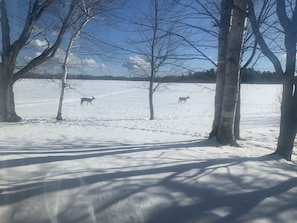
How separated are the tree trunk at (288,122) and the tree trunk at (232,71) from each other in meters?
1.05

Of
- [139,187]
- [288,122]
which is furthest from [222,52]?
[139,187]

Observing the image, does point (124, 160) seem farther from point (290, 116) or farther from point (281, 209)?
point (290, 116)

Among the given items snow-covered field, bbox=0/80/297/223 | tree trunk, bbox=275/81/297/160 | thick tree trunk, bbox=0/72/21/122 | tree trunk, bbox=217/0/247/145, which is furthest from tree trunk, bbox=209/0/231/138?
thick tree trunk, bbox=0/72/21/122

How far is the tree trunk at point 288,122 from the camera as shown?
532 cm

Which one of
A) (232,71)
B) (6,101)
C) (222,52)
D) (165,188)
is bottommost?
(165,188)

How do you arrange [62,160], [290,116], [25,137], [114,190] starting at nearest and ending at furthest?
[114,190] < [62,160] < [290,116] < [25,137]

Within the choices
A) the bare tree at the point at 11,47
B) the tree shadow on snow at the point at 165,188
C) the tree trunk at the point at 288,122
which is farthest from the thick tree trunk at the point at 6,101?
the tree trunk at the point at 288,122

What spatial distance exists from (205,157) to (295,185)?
4.92 feet

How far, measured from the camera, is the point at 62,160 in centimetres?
395

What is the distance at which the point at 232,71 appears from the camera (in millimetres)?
5949

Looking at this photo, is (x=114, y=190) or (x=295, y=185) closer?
(x=114, y=190)

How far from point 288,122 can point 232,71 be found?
5.30 feet

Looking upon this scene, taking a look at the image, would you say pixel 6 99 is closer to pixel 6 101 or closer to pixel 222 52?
pixel 6 101

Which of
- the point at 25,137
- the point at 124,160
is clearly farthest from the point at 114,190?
the point at 25,137
